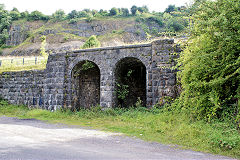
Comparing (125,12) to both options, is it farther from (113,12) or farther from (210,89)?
(210,89)

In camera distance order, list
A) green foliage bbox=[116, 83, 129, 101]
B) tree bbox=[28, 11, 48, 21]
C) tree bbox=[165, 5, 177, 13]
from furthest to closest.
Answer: tree bbox=[165, 5, 177, 13]
tree bbox=[28, 11, 48, 21]
green foliage bbox=[116, 83, 129, 101]

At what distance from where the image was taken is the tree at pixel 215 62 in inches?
229

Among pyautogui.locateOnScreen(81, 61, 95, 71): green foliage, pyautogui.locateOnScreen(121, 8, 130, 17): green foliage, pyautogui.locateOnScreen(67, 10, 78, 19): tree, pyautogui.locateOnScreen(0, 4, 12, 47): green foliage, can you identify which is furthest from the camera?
pyautogui.locateOnScreen(121, 8, 130, 17): green foliage

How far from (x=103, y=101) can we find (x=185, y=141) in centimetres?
596

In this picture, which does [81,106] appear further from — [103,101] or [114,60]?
[114,60]

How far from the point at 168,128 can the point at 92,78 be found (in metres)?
7.49

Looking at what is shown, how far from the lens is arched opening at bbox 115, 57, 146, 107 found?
11.4 meters

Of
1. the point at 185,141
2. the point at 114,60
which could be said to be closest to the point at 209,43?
the point at 185,141

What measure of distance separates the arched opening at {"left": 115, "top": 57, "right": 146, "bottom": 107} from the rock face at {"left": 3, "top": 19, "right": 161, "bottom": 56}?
37.3 metres

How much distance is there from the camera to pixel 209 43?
6512mm

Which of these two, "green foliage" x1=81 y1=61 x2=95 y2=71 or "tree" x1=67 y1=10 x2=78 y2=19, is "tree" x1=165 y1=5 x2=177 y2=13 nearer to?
"tree" x1=67 y1=10 x2=78 y2=19

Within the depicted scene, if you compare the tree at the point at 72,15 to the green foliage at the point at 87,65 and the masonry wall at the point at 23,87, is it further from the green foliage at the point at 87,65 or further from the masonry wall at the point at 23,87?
the green foliage at the point at 87,65

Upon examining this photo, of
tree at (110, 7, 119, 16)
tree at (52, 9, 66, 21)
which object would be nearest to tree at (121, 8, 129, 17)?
tree at (110, 7, 119, 16)

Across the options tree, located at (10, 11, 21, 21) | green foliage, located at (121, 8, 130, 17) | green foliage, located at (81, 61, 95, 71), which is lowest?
green foliage, located at (81, 61, 95, 71)
